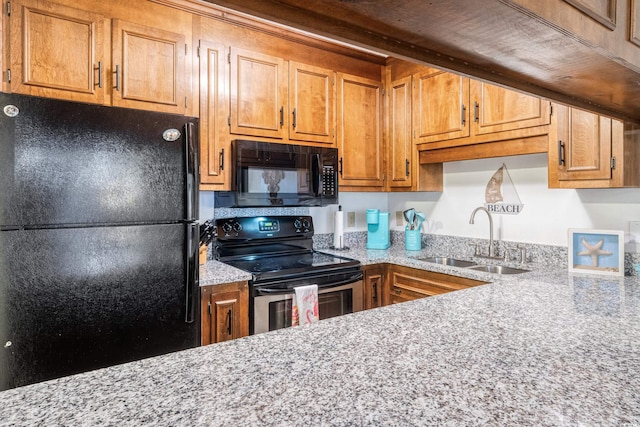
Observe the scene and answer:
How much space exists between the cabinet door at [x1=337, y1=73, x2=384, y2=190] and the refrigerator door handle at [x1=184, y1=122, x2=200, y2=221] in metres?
1.31

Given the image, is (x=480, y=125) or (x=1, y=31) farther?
(x=480, y=125)

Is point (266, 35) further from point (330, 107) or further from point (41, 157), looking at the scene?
point (41, 157)

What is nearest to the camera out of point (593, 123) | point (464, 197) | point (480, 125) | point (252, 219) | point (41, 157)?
point (41, 157)

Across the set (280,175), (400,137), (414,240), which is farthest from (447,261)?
(280,175)

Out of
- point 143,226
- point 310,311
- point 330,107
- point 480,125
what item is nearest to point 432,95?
point 480,125

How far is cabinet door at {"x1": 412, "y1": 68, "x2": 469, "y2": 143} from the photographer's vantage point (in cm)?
255

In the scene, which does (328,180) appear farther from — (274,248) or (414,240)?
(414,240)

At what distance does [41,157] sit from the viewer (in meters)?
1.39

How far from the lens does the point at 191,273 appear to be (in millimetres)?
1704

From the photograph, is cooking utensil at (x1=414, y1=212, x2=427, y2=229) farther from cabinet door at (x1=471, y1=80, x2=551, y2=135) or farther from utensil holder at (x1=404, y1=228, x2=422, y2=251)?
cabinet door at (x1=471, y1=80, x2=551, y2=135)

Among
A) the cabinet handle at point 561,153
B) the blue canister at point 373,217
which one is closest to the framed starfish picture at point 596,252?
the cabinet handle at point 561,153

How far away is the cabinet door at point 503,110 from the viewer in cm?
215

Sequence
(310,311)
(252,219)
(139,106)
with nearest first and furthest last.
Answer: (139,106) < (310,311) < (252,219)

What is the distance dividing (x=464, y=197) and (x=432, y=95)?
0.79 metres
